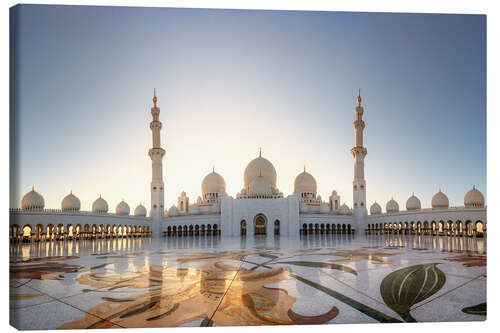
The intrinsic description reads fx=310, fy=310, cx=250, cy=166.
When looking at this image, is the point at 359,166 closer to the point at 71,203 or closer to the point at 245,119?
the point at 245,119

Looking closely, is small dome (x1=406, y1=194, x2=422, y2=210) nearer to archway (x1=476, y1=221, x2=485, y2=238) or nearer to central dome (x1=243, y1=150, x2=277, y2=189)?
archway (x1=476, y1=221, x2=485, y2=238)

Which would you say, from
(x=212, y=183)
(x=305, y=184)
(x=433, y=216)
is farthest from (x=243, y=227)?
(x=433, y=216)

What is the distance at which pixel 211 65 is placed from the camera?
5305 mm

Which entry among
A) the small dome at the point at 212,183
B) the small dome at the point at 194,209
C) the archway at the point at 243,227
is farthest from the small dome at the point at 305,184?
the small dome at the point at 194,209

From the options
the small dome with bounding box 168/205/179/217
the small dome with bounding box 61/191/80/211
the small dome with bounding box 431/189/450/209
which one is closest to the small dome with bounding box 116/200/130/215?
the small dome with bounding box 168/205/179/217

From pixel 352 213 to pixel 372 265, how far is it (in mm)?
20522

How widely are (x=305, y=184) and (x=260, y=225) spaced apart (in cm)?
714

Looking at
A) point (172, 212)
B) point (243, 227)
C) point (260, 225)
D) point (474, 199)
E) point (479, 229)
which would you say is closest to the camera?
point (479, 229)

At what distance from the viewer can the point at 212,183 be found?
28.1m

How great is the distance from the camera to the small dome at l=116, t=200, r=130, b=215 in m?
22.7

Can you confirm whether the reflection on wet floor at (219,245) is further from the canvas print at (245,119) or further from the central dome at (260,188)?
the central dome at (260,188)

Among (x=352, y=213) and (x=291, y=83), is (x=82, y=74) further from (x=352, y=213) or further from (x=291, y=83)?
(x=352, y=213)

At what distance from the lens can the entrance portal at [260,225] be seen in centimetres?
2245

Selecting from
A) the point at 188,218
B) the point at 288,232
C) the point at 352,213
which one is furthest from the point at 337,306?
the point at 352,213
